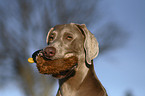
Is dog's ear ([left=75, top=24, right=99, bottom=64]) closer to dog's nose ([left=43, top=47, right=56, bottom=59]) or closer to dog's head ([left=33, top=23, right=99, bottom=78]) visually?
dog's head ([left=33, top=23, right=99, bottom=78])

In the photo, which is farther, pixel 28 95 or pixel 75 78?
pixel 28 95

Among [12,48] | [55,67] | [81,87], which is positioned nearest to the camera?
[55,67]

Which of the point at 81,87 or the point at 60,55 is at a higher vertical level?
the point at 60,55

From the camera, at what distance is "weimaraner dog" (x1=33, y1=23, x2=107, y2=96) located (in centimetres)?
281

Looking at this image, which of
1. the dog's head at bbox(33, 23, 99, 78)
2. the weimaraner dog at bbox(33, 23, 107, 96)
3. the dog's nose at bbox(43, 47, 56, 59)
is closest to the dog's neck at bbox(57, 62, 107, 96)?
the weimaraner dog at bbox(33, 23, 107, 96)

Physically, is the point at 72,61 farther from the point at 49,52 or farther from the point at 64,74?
the point at 49,52

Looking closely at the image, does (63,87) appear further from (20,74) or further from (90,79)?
(20,74)

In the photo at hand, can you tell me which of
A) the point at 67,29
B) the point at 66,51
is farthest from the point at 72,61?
the point at 67,29

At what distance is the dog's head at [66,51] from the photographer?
280 centimetres

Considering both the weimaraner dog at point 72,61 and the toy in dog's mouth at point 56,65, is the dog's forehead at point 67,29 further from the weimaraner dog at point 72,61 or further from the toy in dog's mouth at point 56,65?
the toy in dog's mouth at point 56,65

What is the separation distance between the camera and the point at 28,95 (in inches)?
371

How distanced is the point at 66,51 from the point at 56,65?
0.24 meters

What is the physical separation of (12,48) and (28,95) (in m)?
2.17

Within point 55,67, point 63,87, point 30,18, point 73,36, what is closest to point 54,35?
point 73,36
